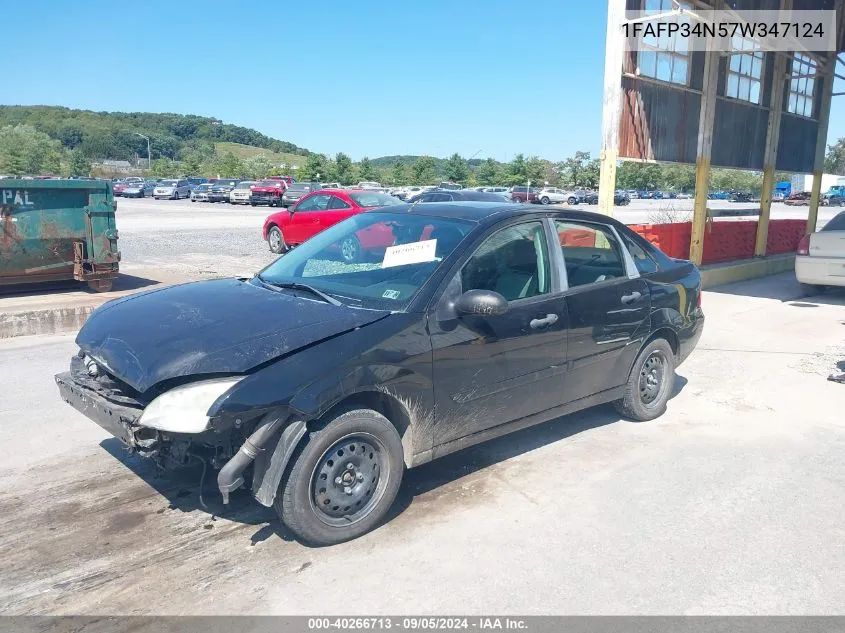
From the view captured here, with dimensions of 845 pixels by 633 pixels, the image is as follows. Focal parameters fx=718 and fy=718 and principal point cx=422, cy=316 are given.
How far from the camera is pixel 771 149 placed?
1541 centimetres

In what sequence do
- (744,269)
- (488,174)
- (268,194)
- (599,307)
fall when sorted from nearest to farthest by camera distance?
(599,307) → (744,269) → (268,194) → (488,174)

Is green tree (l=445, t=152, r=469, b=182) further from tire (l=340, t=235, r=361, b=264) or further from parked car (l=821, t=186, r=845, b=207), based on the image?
tire (l=340, t=235, r=361, b=264)

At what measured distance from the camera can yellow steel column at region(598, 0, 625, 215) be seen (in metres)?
10.5

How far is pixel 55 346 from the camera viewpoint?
775cm

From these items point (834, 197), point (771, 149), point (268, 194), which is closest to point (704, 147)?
point (771, 149)

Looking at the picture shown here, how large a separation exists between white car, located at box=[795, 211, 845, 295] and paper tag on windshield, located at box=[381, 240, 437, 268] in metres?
9.24

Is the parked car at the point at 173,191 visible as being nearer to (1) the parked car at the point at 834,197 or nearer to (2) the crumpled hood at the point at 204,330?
(2) the crumpled hood at the point at 204,330

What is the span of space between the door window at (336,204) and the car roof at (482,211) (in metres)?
11.4

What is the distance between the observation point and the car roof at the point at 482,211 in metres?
4.54

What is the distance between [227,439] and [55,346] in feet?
17.5

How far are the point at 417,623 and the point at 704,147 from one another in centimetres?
1202

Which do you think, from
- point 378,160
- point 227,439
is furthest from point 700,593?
point 378,160

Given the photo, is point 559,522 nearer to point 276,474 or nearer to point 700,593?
point 700,593

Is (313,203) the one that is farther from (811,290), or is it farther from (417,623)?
(417,623)
